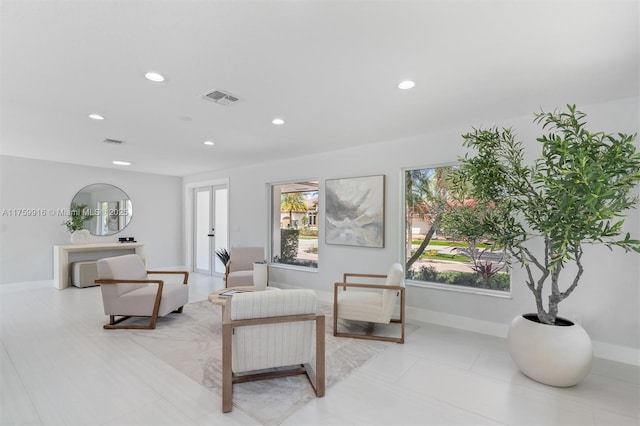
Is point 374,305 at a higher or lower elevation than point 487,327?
higher

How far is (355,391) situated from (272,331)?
0.82 m

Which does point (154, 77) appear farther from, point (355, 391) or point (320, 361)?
point (355, 391)

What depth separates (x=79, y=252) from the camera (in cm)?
625

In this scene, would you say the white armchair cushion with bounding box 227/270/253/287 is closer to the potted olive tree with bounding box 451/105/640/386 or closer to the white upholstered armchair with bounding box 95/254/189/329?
the white upholstered armchair with bounding box 95/254/189/329

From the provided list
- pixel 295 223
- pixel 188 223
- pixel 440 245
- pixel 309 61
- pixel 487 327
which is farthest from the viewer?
pixel 188 223

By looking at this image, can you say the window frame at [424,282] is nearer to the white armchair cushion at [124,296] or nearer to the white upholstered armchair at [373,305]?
the white upholstered armchair at [373,305]

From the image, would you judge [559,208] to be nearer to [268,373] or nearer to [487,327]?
[487,327]

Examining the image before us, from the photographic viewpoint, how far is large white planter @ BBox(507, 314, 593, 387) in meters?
2.36

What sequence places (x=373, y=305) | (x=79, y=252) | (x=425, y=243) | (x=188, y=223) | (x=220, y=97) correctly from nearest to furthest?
(x=220, y=97) < (x=373, y=305) < (x=425, y=243) < (x=79, y=252) < (x=188, y=223)

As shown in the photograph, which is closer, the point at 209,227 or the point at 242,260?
the point at 242,260

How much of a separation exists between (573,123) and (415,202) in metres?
2.14

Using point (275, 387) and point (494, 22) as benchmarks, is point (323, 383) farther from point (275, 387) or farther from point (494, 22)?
point (494, 22)

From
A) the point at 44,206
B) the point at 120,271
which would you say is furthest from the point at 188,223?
the point at 120,271

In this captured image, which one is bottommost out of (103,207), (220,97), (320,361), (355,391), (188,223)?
(355,391)
